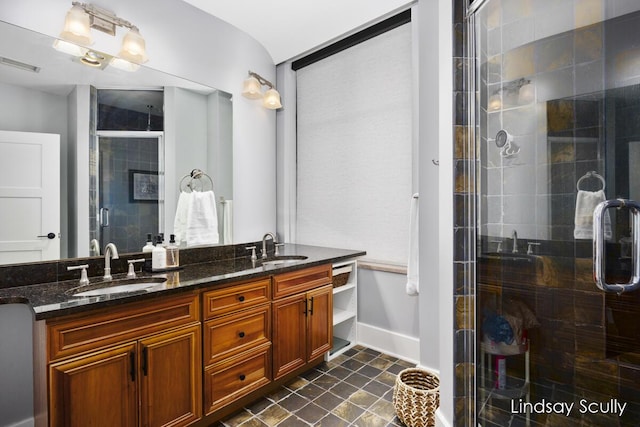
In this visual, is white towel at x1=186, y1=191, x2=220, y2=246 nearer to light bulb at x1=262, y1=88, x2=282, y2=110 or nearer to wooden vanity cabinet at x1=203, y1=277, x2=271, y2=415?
wooden vanity cabinet at x1=203, y1=277, x2=271, y2=415

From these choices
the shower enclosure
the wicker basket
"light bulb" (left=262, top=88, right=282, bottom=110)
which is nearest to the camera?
the shower enclosure

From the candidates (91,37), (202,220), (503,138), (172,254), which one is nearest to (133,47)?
(91,37)

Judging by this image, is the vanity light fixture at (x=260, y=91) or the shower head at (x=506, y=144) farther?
the vanity light fixture at (x=260, y=91)

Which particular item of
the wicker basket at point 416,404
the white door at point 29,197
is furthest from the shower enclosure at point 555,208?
the white door at point 29,197

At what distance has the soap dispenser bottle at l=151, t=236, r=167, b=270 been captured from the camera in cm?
200

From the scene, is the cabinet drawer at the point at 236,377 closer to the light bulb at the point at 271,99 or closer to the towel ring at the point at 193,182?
the towel ring at the point at 193,182

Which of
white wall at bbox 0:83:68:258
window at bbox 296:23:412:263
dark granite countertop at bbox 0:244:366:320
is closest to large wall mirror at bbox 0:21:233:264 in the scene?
white wall at bbox 0:83:68:258

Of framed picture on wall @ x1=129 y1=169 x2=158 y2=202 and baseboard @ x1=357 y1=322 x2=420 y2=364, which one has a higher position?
framed picture on wall @ x1=129 y1=169 x2=158 y2=202

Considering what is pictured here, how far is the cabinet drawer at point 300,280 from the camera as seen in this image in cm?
212

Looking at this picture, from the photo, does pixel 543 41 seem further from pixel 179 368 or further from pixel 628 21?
pixel 179 368

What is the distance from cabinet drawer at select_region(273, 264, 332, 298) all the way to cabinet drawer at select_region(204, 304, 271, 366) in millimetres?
140

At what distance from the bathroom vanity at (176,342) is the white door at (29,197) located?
7.7 inches

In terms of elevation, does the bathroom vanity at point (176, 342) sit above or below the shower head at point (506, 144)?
below

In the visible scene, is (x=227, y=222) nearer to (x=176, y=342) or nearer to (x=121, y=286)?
(x=121, y=286)
